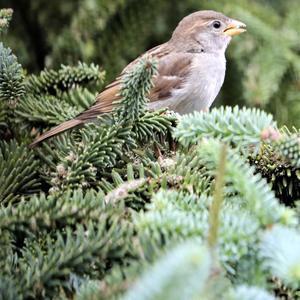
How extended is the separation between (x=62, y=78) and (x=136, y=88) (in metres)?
0.72

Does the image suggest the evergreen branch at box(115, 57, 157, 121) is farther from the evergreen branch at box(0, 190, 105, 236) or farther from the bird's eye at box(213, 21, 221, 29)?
the bird's eye at box(213, 21, 221, 29)

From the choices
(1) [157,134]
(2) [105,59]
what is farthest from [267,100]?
(1) [157,134]

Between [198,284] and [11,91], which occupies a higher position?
[11,91]

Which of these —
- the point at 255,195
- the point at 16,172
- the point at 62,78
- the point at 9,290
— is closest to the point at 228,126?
the point at 255,195

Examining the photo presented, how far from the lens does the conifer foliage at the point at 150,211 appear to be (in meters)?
0.88

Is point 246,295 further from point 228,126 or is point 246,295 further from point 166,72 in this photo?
point 166,72

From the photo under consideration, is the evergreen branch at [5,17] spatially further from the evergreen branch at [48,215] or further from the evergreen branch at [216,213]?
the evergreen branch at [216,213]

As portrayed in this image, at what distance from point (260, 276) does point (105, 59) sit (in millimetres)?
2162

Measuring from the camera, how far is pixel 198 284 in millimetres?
729

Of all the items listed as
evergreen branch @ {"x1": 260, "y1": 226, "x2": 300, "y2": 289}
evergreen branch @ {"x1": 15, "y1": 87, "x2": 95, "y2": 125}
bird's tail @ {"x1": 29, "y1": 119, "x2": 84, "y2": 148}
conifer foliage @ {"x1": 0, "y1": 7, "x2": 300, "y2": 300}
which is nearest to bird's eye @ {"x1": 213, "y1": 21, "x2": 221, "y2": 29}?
evergreen branch @ {"x1": 15, "y1": 87, "x2": 95, "y2": 125}

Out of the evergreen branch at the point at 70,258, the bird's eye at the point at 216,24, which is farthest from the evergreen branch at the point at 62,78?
the bird's eye at the point at 216,24

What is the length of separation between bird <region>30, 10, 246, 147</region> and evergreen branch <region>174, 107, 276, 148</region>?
166 centimetres

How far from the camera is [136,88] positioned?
1.54 metres

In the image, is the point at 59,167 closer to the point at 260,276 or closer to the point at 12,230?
the point at 12,230
